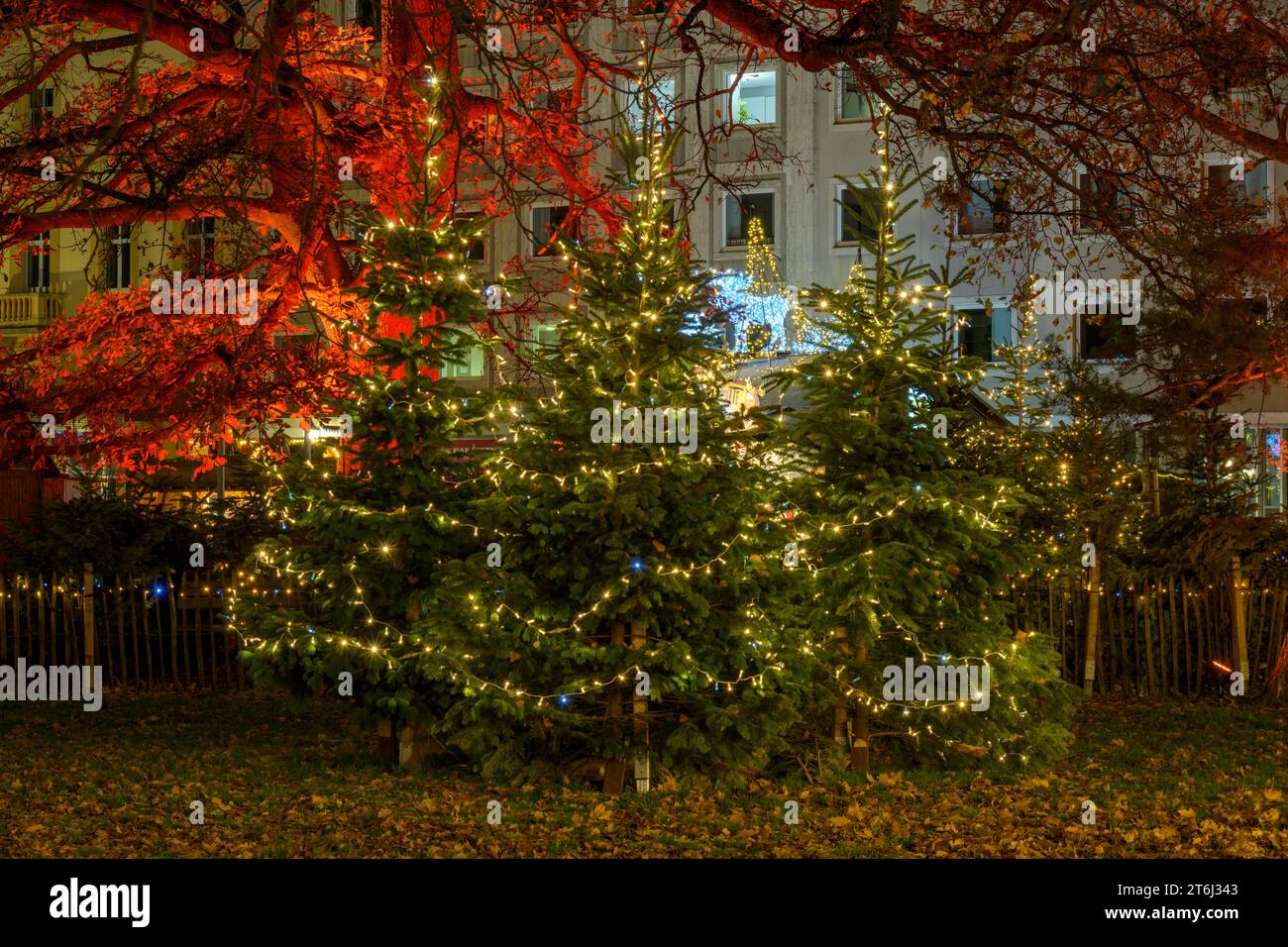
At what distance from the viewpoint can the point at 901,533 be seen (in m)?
10.1

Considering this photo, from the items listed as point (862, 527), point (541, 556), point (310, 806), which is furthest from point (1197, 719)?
point (310, 806)

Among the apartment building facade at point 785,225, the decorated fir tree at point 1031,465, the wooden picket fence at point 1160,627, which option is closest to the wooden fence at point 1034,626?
the wooden picket fence at point 1160,627

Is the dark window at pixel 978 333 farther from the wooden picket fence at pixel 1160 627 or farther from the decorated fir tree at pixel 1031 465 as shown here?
the wooden picket fence at pixel 1160 627

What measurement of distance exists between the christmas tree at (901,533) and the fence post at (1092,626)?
18.6ft

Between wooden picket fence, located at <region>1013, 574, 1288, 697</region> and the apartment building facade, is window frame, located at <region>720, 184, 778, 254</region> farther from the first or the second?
wooden picket fence, located at <region>1013, 574, 1288, 697</region>

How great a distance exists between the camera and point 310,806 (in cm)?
894

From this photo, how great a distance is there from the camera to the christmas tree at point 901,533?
9.91 metres

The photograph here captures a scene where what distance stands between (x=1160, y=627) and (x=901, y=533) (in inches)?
288

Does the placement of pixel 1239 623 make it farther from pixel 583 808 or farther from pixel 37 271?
pixel 37 271

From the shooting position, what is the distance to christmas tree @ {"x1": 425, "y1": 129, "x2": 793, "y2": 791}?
9.30m

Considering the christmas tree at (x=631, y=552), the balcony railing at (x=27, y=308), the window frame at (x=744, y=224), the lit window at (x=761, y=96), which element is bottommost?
the christmas tree at (x=631, y=552)

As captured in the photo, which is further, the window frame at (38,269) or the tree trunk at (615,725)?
the window frame at (38,269)

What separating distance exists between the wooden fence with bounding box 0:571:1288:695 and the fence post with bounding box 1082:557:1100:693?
72 millimetres

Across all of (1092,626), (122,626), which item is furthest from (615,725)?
(122,626)
